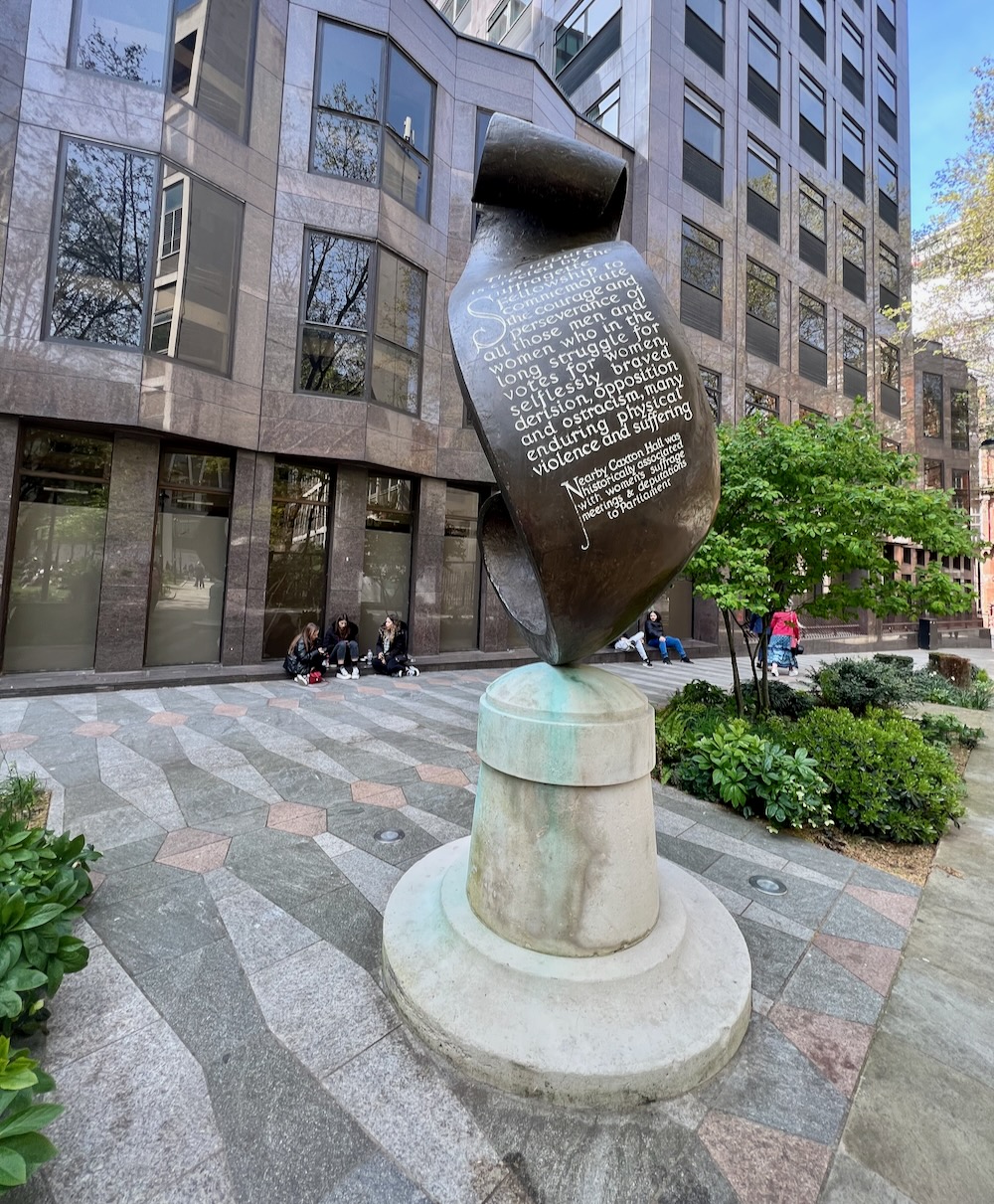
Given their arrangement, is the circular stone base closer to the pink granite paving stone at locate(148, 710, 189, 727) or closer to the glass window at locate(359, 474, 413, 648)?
the pink granite paving stone at locate(148, 710, 189, 727)

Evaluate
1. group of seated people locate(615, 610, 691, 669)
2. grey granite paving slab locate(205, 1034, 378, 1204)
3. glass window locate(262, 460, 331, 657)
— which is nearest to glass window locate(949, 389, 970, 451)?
group of seated people locate(615, 610, 691, 669)

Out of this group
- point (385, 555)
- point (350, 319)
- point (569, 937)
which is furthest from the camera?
point (385, 555)

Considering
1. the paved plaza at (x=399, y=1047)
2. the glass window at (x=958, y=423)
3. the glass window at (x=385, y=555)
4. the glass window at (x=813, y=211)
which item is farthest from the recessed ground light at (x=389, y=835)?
the glass window at (x=958, y=423)

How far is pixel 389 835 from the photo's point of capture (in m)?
4.34

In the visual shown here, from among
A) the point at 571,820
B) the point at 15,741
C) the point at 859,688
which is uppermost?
the point at 859,688

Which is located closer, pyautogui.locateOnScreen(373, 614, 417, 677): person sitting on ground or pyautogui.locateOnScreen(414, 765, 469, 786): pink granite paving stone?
pyautogui.locateOnScreen(414, 765, 469, 786): pink granite paving stone

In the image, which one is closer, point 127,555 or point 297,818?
point 297,818

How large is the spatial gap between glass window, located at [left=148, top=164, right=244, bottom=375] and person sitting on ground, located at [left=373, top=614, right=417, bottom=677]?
5.74m

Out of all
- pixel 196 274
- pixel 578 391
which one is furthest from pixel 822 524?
pixel 196 274

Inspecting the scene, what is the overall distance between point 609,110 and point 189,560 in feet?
63.7

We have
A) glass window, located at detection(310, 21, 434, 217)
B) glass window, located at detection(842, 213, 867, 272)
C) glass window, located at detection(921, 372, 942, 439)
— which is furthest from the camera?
glass window, located at detection(921, 372, 942, 439)

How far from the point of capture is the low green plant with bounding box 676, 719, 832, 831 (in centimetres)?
475

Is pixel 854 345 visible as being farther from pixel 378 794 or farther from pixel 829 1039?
pixel 829 1039

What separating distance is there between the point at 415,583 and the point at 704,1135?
11530 millimetres
